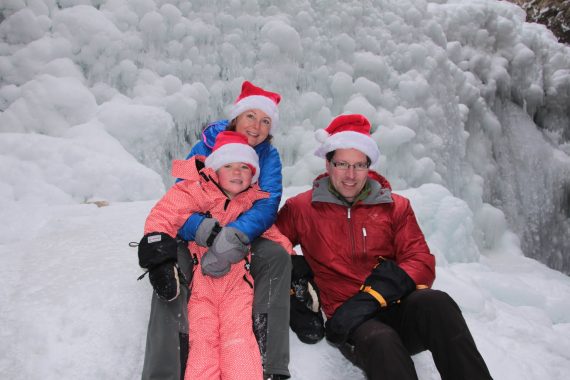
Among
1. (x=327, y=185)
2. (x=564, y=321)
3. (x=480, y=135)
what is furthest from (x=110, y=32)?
(x=480, y=135)

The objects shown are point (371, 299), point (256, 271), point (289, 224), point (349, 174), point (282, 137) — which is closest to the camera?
point (371, 299)

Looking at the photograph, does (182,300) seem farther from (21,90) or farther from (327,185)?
(21,90)

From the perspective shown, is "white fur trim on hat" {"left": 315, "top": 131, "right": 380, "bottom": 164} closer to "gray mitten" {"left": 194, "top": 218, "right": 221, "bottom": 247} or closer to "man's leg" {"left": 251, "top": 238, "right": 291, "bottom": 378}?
"man's leg" {"left": 251, "top": 238, "right": 291, "bottom": 378}

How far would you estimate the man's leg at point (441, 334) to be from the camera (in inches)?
50.6

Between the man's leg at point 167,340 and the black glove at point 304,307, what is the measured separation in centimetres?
45

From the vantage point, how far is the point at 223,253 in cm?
153

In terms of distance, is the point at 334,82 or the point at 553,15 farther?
the point at 553,15

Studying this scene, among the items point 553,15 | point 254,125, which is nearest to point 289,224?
point 254,125

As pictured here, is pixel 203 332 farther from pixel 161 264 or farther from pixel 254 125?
pixel 254 125

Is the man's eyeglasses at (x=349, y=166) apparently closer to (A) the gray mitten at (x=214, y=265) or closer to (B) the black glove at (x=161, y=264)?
(A) the gray mitten at (x=214, y=265)

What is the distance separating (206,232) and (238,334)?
0.39 metres

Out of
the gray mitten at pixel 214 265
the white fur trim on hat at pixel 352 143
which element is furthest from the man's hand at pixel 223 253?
the white fur trim on hat at pixel 352 143

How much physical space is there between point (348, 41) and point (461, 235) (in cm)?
247

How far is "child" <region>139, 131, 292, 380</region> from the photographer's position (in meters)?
1.38
